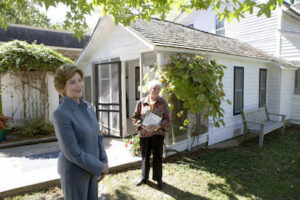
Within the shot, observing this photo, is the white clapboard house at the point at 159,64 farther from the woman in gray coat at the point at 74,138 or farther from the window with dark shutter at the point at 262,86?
the woman in gray coat at the point at 74,138

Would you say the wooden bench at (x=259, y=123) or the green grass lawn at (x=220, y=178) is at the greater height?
the wooden bench at (x=259, y=123)

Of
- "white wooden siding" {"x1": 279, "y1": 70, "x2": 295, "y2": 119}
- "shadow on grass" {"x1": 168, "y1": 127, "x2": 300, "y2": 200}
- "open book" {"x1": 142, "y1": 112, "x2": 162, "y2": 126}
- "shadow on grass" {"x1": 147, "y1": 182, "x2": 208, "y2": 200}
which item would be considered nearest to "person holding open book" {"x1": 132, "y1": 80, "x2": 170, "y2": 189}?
"open book" {"x1": 142, "y1": 112, "x2": 162, "y2": 126}

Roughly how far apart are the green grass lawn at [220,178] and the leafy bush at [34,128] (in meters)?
3.94

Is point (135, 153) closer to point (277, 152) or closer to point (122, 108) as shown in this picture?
point (122, 108)

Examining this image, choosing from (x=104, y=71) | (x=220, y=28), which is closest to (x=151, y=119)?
(x=104, y=71)

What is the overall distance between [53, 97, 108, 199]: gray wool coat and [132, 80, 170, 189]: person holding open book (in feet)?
5.35

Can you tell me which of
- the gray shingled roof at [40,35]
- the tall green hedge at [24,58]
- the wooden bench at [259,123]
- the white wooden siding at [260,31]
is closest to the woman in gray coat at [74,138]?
the tall green hedge at [24,58]

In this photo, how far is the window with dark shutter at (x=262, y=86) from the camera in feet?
28.9

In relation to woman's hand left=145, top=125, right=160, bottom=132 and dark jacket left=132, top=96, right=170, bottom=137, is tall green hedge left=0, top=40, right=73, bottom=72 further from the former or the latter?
woman's hand left=145, top=125, right=160, bottom=132

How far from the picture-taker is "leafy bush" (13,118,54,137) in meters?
6.84

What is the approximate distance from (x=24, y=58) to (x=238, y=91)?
7.76 m

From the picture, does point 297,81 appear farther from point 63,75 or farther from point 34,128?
point 34,128

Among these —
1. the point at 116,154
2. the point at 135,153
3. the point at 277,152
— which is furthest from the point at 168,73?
the point at 277,152

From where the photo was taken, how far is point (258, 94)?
870cm
